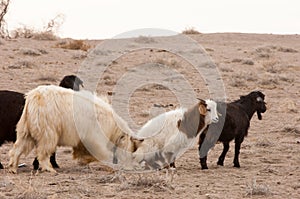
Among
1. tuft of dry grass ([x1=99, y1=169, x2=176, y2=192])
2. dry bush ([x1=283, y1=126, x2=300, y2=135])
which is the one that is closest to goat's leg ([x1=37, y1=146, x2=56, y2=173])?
tuft of dry grass ([x1=99, y1=169, x2=176, y2=192])

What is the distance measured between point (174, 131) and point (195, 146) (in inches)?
105

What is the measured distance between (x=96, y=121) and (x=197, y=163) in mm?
2423

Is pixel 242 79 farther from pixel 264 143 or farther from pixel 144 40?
pixel 144 40

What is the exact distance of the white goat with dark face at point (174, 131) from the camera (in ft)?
33.4

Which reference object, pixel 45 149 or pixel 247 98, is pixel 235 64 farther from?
pixel 45 149

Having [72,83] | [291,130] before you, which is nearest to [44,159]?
[72,83]

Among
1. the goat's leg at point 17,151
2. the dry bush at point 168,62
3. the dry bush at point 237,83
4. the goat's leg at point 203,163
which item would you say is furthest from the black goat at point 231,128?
the dry bush at point 168,62

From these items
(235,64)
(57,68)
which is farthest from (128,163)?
(235,64)

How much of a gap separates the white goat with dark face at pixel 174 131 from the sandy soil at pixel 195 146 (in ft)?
1.16

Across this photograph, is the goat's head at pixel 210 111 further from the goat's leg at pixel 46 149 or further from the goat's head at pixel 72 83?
the goat's leg at pixel 46 149

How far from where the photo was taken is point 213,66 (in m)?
25.3

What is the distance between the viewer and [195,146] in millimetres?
12812

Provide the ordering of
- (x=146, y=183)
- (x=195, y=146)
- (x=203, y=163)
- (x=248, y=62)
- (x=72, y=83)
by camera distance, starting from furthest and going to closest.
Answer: (x=248, y=62)
(x=195, y=146)
(x=72, y=83)
(x=203, y=163)
(x=146, y=183)

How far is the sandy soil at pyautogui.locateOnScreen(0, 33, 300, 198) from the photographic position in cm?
804
